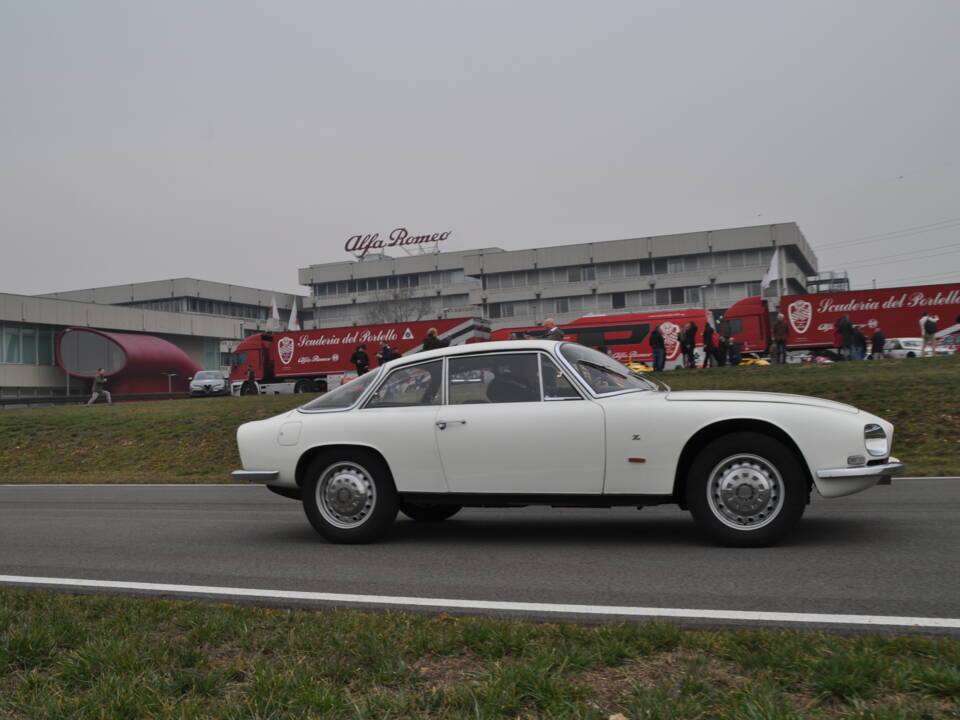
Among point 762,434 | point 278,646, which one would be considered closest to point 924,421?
point 762,434

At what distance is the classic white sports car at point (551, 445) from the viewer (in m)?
6.00

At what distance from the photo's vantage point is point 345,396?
289 inches

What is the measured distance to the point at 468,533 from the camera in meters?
7.49

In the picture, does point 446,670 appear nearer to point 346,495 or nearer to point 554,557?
point 554,557

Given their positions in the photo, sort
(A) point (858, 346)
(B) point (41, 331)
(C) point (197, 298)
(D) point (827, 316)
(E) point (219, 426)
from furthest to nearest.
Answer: (C) point (197, 298) < (B) point (41, 331) < (D) point (827, 316) < (A) point (858, 346) < (E) point (219, 426)

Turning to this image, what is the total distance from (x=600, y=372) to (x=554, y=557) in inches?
56.1

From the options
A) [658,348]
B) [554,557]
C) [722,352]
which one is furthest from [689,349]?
[554,557]

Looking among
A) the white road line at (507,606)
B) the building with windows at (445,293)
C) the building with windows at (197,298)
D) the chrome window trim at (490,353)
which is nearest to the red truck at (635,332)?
the building with windows at (445,293)

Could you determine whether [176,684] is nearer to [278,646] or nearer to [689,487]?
[278,646]

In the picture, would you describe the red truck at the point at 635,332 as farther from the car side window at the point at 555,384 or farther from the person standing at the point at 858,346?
the car side window at the point at 555,384

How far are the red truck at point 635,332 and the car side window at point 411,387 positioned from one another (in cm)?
3365

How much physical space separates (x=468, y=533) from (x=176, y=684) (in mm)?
4046

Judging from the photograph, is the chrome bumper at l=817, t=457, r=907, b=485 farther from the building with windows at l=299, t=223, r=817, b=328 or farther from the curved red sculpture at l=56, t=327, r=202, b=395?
the building with windows at l=299, t=223, r=817, b=328

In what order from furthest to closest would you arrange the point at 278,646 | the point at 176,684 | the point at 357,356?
the point at 357,356
the point at 278,646
the point at 176,684
